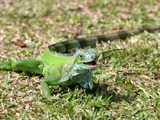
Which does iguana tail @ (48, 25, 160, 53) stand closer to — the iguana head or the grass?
the grass

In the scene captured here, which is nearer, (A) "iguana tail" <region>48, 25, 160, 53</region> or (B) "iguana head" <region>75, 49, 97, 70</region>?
(B) "iguana head" <region>75, 49, 97, 70</region>

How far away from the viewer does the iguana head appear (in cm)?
403

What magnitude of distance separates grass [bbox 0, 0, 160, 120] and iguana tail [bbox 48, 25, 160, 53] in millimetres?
140

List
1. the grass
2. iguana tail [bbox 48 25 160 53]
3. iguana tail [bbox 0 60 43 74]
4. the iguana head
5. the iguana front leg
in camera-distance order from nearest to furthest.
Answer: the iguana head → the grass → the iguana front leg → iguana tail [bbox 0 60 43 74] → iguana tail [bbox 48 25 160 53]

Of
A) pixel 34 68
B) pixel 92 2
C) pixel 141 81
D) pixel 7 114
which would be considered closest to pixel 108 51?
pixel 141 81

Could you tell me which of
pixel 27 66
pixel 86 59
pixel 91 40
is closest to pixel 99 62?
pixel 91 40

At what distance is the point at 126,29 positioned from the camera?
6902mm

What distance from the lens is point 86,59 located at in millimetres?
4055

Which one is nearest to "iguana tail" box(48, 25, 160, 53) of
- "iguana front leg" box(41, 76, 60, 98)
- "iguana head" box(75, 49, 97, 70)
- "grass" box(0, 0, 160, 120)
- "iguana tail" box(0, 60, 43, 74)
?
"grass" box(0, 0, 160, 120)

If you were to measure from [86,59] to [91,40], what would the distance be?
2.09m

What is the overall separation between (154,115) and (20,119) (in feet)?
4.62

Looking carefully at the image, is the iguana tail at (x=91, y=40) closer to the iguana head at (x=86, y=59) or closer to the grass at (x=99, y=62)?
the grass at (x=99, y=62)

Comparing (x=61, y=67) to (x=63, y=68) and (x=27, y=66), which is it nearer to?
(x=63, y=68)

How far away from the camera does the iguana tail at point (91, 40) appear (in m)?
5.66
